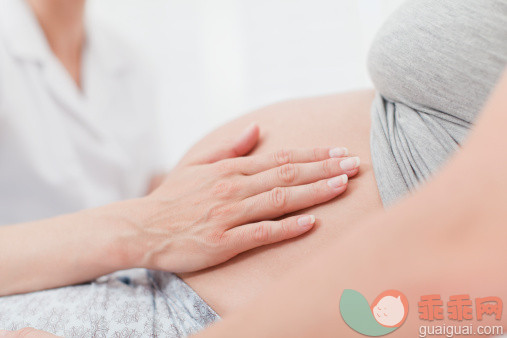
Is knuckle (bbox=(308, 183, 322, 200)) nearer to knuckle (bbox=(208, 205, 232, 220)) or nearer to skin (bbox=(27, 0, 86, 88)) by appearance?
knuckle (bbox=(208, 205, 232, 220))

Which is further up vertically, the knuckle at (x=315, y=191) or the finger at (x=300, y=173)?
the finger at (x=300, y=173)

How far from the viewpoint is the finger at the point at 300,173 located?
663 millimetres

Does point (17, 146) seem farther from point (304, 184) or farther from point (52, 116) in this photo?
point (304, 184)

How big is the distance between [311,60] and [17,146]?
130 cm

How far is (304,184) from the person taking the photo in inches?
26.8

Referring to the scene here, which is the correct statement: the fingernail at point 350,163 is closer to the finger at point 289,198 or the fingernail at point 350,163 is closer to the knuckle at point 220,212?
the finger at point 289,198

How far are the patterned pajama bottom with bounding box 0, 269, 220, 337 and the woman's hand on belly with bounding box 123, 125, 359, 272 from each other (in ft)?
0.16

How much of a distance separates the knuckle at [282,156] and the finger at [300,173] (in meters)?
0.02

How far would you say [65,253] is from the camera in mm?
737

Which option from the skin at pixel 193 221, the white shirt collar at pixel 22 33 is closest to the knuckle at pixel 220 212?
the skin at pixel 193 221

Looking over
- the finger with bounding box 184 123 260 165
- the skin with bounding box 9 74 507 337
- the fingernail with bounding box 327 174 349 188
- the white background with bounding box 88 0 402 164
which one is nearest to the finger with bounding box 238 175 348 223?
the fingernail with bounding box 327 174 349 188

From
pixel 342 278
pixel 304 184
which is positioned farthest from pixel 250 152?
pixel 342 278

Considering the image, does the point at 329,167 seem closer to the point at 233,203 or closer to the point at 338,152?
the point at 338,152

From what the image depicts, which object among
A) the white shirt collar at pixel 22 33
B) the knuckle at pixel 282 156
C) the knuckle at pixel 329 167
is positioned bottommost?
the knuckle at pixel 329 167
